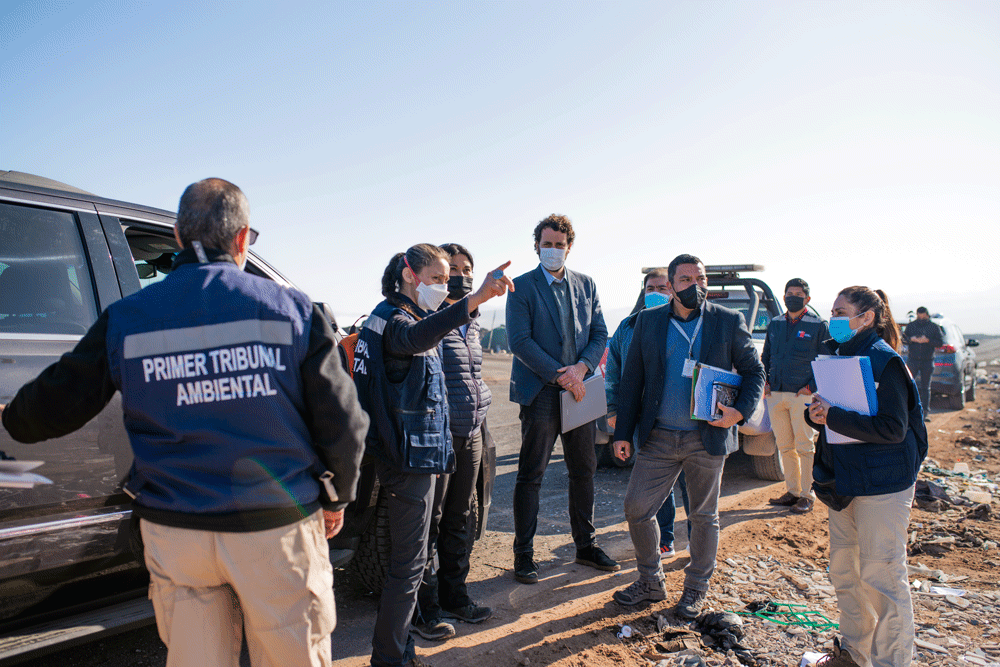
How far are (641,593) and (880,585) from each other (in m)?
1.26

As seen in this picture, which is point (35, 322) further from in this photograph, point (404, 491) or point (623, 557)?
point (623, 557)

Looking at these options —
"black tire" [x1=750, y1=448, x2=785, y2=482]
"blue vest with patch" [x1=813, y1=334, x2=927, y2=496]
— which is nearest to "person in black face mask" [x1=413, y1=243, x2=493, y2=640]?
"blue vest with patch" [x1=813, y1=334, x2=927, y2=496]

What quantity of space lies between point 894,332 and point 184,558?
319 centimetres

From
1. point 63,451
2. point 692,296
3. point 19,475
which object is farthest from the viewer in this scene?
point 692,296

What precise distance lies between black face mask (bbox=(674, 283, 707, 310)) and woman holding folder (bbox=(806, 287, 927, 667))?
0.76 metres

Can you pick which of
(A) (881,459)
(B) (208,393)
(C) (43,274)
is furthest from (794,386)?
(C) (43,274)

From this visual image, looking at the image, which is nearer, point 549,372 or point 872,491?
point 872,491

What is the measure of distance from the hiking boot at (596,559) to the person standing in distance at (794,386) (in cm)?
226

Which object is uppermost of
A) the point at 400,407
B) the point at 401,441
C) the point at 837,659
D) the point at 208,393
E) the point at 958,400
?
the point at 208,393

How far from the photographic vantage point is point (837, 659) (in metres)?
3.02

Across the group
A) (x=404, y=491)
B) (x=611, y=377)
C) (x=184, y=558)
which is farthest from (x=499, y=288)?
(x=611, y=377)

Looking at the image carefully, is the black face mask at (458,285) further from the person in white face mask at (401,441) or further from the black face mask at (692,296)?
the black face mask at (692,296)

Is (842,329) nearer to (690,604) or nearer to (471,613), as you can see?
(690,604)

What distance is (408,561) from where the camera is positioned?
271 centimetres
